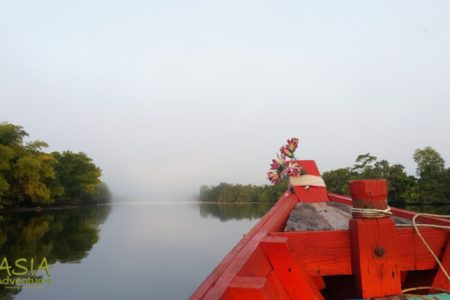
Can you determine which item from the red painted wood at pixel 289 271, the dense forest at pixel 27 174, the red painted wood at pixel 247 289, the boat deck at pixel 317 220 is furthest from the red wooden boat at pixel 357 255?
the dense forest at pixel 27 174

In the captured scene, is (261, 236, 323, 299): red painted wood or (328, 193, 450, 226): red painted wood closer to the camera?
(261, 236, 323, 299): red painted wood

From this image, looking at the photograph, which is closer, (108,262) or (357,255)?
(357,255)

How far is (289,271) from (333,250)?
0.37 meters

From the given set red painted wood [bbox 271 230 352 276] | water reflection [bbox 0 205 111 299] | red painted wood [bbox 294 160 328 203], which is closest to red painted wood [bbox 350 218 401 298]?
red painted wood [bbox 271 230 352 276]

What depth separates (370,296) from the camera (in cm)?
171

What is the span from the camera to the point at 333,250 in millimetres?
1946

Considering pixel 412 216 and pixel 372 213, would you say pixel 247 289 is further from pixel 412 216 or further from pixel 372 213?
pixel 412 216

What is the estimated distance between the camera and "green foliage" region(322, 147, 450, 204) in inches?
1967

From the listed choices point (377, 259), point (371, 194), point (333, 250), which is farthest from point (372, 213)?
point (333, 250)

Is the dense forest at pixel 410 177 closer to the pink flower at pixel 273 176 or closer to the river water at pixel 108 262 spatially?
the river water at pixel 108 262

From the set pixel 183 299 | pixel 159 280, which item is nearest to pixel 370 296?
pixel 183 299

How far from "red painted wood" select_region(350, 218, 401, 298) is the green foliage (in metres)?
56.0

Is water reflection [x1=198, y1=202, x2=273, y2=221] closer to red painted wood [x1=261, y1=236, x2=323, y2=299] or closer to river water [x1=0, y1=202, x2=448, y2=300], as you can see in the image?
river water [x1=0, y1=202, x2=448, y2=300]

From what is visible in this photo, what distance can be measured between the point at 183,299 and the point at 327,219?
9163mm
